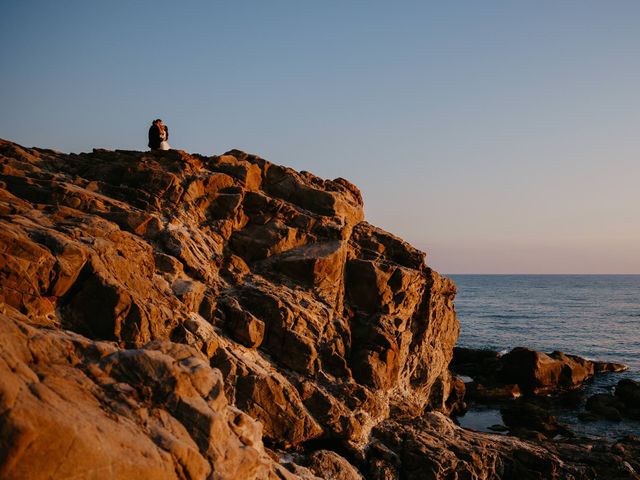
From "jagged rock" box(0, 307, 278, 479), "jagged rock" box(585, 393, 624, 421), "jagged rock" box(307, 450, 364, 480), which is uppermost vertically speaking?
"jagged rock" box(0, 307, 278, 479)

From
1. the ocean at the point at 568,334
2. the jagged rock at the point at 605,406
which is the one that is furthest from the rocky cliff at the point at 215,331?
the jagged rock at the point at 605,406

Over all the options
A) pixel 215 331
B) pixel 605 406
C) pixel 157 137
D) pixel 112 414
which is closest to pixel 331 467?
pixel 215 331

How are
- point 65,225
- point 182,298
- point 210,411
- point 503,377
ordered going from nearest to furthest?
point 210,411 < point 65,225 < point 182,298 < point 503,377

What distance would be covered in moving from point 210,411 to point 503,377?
39.9 m

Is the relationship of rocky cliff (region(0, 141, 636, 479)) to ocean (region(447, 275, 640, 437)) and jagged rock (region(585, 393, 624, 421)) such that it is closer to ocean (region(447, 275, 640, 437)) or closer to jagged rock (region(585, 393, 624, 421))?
ocean (region(447, 275, 640, 437))

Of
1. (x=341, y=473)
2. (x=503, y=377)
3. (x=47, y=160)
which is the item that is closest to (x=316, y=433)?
(x=341, y=473)

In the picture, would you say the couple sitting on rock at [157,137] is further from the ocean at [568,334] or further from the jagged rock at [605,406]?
the jagged rock at [605,406]

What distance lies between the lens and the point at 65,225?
61.3 ft

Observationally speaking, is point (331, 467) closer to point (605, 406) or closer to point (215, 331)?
point (215, 331)


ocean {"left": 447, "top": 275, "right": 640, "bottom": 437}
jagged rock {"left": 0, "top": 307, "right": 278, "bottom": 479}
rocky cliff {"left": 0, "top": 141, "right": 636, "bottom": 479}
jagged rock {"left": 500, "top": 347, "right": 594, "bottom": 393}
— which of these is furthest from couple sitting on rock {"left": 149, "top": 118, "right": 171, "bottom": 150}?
jagged rock {"left": 500, "top": 347, "right": 594, "bottom": 393}

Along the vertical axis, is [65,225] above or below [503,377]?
above

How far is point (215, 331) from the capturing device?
68.2 ft

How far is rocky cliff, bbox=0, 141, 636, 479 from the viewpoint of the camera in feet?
34.8

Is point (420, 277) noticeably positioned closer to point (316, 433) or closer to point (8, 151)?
point (316, 433)
